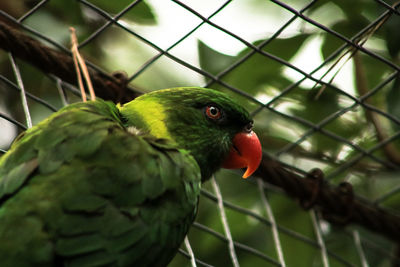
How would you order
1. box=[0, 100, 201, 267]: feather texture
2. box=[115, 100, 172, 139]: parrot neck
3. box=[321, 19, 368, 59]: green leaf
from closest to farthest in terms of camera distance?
box=[0, 100, 201, 267]: feather texture
box=[115, 100, 172, 139]: parrot neck
box=[321, 19, 368, 59]: green leaf

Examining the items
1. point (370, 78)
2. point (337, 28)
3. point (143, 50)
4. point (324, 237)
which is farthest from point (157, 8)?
point (324, 237)

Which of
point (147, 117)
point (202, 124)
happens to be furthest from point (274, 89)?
point (147, 117)

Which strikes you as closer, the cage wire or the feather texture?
the feather texture

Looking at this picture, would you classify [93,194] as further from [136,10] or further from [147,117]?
[136,10]

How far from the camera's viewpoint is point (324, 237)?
3387 millimetres

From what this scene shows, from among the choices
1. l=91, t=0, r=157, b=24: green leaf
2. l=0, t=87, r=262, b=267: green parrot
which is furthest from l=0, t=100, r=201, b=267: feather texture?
l=91, t=0, r=157, b=24: green leaf

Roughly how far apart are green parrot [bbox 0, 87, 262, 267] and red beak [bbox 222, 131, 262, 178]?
0.44m

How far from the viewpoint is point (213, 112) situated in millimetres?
2193

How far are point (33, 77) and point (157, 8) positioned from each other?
89 centimetres

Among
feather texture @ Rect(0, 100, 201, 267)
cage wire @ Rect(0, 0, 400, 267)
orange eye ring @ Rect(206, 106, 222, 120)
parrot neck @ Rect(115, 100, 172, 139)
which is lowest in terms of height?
feather texture @ Rect(0, 100, 201, 267)

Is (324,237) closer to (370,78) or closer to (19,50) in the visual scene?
(370,78)

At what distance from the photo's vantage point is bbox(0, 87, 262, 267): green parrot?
1449 mm

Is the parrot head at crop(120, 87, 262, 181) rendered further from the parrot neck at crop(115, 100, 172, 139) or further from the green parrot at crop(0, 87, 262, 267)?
the green parrot at crop(0, 87, 262, 267)

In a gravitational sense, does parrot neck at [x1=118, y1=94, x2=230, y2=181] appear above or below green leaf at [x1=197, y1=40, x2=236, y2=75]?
below
